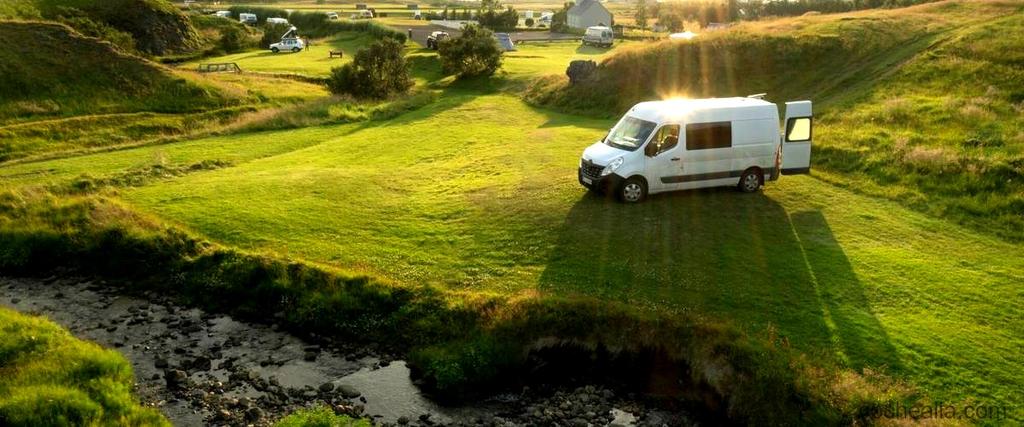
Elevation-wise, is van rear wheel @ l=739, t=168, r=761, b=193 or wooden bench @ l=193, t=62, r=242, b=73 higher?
wooden bench @ l=193, t=62, r=242, b=73

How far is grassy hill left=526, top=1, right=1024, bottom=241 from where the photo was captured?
71.3 ft

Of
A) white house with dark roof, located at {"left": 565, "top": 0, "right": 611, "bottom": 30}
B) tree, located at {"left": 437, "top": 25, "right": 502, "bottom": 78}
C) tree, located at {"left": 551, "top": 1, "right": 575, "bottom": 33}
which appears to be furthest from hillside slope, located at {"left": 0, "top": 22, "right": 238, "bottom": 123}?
white house with dark roof, located at {"left": 565, "top": 0, "right": 611, "bottom": 30}

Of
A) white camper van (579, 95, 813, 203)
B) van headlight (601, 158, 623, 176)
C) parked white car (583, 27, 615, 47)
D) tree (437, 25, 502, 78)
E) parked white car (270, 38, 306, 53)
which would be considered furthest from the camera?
parked white car (270, 38, 306, 53)

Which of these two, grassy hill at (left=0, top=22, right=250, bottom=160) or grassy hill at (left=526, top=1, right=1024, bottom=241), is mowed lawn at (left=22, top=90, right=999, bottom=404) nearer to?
grassy hill at (left=526, top=1, right=1024, bottom=241)

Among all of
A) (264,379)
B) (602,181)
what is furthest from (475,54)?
(264,379)

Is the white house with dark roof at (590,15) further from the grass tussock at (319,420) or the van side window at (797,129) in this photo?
the grass tussock at (319,420)

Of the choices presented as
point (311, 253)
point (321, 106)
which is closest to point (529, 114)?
point (321, 106)

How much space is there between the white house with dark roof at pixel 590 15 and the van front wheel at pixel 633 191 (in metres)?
91.7

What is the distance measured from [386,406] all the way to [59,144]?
97.3 feet

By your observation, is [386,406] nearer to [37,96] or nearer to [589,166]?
[589,166]

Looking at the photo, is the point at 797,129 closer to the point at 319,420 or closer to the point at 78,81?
the point at 319,420

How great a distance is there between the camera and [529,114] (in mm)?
40938

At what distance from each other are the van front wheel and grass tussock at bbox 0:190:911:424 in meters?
6.43

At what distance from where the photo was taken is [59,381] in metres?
12.9
